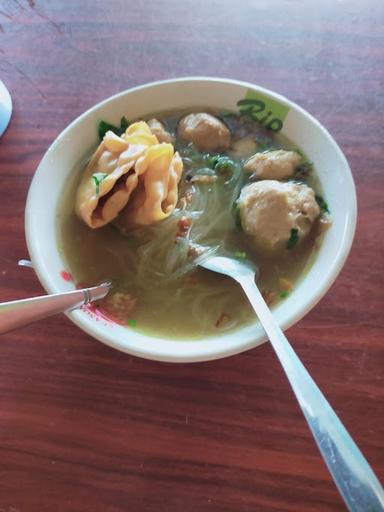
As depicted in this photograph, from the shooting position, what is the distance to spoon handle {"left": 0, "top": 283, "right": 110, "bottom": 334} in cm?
69

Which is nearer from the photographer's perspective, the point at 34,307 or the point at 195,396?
the point at 34,307

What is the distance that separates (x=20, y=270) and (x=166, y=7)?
2.74 ft

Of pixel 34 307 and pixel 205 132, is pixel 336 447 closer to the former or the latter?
pixel 34 307

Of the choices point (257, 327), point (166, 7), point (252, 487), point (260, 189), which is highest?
point (166, 7)

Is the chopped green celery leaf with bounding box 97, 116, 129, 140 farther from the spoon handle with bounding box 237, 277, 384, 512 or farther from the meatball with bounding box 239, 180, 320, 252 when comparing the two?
the spoon handle with bounding box 237, 277, 384, 512

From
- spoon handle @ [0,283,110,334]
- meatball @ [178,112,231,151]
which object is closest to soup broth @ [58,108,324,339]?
meatball @ [178,112,231,151]

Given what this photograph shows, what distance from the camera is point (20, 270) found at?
1080 mm

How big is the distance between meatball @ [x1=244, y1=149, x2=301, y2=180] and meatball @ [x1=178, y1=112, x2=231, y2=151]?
0.08 metres

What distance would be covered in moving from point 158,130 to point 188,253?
0.92 feet

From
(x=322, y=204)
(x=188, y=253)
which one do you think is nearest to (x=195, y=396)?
(x=188, y=253)

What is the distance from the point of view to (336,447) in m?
0.66

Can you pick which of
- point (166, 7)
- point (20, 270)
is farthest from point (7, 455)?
point (166, 7)

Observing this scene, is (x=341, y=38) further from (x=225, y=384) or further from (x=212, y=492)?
(x=212, y=492)

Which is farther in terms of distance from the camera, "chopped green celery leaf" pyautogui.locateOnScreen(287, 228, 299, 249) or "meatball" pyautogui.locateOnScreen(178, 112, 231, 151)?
"meatball" pyautogui.locateOnScreen(178, 112, 231, 151)
